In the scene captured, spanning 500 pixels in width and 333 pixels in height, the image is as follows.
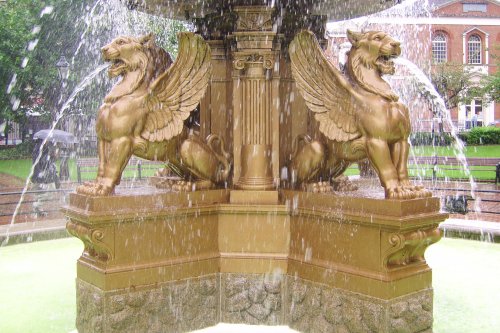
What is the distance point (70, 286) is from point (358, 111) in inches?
164

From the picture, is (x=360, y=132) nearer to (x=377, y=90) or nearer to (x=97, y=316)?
(x=377, y=90)

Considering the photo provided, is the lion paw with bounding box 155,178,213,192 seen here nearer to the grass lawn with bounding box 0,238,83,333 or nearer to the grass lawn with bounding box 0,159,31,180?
the grass lawn with bounding box 0,238,83,333

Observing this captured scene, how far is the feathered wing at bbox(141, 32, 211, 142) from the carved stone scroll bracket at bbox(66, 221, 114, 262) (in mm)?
961

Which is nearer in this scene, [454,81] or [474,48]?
[454,81]

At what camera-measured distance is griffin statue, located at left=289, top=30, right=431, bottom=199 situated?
16.4ft

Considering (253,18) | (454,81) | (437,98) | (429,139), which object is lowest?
(253,18)

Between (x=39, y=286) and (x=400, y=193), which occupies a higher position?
(x=400, y=193)

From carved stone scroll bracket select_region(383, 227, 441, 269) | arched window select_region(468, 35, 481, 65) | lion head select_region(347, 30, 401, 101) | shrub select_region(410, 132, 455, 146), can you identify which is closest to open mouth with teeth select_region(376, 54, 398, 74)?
lion head select_region(347, 30, 401, 101)

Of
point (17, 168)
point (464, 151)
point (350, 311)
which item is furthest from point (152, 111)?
point (464, 151)

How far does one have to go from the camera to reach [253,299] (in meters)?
5.52

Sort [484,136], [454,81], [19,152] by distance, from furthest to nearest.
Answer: [454,81] → [484,136] → [19,152]

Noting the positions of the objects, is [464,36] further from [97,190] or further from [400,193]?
[97,190]

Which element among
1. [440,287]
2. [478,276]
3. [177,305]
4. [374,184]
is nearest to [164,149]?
[177,305]

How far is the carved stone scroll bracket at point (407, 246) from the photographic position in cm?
473
